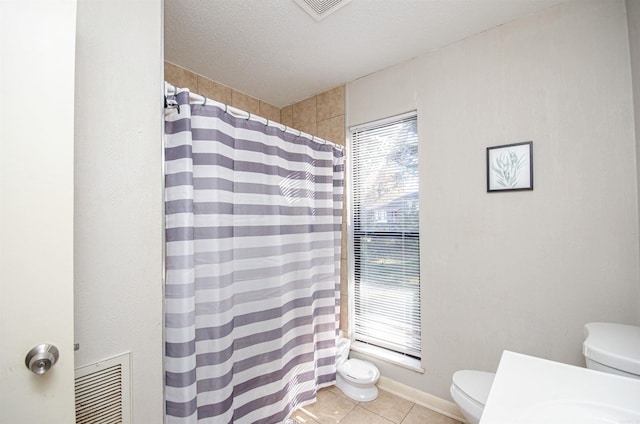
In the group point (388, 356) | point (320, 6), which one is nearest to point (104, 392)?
point (388, 356)

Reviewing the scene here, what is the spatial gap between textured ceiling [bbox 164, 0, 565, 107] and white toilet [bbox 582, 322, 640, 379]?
5.45 feet

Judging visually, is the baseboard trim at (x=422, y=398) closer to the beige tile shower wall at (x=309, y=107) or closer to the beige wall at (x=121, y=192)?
the beige tile shower wall at (x=309, y=107)

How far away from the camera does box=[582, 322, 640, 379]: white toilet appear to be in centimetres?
89

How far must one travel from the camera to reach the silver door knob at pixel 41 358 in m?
0.64

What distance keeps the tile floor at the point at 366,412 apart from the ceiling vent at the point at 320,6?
246cm

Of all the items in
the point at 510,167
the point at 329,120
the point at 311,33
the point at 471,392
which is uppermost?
the point at 311,33

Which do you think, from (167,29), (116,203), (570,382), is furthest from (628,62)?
(167,29)

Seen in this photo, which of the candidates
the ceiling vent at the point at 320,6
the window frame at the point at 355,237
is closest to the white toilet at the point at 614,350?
the window frame at the point at 355,237

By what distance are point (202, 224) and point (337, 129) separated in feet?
4.87

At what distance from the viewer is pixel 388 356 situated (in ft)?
6.51

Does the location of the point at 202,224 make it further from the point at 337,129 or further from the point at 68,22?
the point at 337,129

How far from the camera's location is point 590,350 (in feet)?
3.26

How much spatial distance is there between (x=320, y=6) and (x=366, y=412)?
2.51 m

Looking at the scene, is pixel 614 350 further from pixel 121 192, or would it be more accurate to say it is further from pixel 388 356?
pixel 121 192
